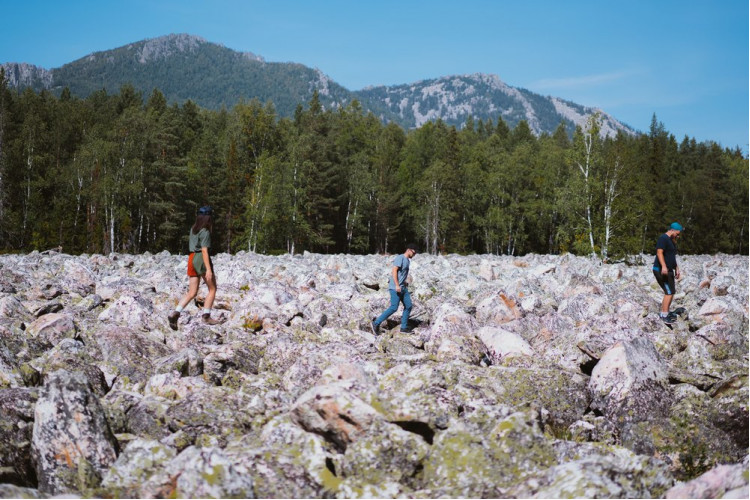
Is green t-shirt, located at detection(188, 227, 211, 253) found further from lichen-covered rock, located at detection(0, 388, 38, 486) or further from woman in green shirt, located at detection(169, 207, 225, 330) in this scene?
lichen-covered rock, located at detection(0, 388, 38, 486)

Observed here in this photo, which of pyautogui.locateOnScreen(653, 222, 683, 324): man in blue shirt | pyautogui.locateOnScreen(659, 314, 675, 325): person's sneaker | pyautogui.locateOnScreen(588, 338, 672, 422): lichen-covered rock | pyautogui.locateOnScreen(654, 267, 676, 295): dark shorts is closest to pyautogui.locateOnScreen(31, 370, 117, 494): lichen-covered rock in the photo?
pyautogui.locateOnScreen(588, 338, 672, 422): lichen-covered rock

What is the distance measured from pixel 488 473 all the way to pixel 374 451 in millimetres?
969

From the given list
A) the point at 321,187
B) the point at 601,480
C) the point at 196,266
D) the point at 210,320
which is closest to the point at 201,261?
the point at 196,266

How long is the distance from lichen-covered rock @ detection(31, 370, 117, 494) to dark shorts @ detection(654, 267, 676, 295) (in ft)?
34.7

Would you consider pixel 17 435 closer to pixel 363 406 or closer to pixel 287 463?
pixel 287 463

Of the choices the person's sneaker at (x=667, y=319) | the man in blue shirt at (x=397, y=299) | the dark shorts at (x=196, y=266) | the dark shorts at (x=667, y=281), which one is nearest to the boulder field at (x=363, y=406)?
the person's sneaker at (x=667, y=319)

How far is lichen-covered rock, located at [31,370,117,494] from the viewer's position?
4.96 metres

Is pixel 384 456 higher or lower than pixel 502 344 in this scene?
lower

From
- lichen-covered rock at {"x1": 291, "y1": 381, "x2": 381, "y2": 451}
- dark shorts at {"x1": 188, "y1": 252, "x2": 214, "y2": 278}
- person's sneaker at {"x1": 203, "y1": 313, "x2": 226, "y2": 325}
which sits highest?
dark shorts at {"x1": 188, "y1": 252, "x2": 214, "y2": 278}

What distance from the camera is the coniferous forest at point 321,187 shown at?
43844mm

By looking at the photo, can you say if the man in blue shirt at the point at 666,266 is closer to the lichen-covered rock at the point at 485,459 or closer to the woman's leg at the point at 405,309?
the woman's leg at the point at 405,309

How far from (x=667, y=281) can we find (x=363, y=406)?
909 cm

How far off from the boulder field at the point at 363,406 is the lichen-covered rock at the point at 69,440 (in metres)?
0.01

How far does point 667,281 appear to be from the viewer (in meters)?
11.8
